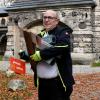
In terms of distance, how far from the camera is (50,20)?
223 inches

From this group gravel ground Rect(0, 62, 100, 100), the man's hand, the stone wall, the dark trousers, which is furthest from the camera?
the stone wall

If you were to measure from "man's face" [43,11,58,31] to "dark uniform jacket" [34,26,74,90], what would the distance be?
0.07m

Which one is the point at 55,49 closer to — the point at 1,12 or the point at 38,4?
the point at 38,4

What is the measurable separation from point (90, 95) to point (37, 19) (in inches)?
490

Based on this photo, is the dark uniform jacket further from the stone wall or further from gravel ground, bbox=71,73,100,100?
the stone wall

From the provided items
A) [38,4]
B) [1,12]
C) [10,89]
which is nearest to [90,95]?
[10,89]

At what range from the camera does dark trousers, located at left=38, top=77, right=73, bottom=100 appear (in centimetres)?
569

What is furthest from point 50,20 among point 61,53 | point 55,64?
point 55,64

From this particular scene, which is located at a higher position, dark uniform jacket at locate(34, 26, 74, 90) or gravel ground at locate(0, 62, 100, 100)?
dark uniform jacket at locate(34, 26, 74, 90)

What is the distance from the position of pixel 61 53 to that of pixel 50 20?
0.48 m

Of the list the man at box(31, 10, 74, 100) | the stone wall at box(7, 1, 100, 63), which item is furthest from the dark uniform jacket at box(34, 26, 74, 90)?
the stone wall at box(7, 1, 100, 63)

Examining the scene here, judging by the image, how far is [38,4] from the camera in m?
22.1

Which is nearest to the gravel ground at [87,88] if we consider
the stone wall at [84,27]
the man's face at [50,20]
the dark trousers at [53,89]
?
the dark trousers at [53,89]

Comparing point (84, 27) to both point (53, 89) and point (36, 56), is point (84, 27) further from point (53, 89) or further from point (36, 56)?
point (36, 56)
